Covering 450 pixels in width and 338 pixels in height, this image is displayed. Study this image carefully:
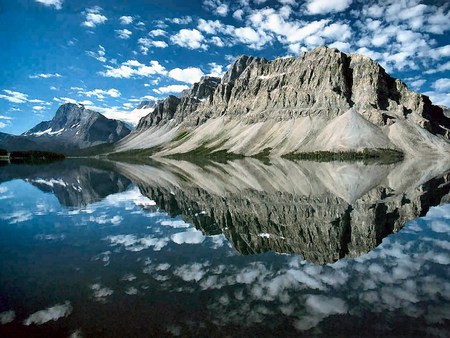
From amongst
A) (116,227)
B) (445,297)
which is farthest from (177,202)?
(445,297)

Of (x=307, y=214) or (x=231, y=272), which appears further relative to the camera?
(x=307, y=214)

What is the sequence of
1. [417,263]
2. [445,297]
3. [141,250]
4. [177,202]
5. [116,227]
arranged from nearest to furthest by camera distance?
[445,297], [417,263], [141,250], [116,227], [177,202]

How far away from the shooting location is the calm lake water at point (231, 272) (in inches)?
658

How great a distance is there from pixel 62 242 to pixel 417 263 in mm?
29900

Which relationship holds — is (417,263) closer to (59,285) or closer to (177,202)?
(59,285)

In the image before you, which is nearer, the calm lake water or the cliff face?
the calm lake water

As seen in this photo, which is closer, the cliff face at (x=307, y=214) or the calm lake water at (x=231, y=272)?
the calm lake water at (x=231, y=272)

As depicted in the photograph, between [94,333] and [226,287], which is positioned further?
[226,287]

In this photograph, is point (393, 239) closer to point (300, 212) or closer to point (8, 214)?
point (300, 212)

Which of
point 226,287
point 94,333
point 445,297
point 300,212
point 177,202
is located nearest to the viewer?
point 94,333

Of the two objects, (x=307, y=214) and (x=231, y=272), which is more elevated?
(x=231, y=272)

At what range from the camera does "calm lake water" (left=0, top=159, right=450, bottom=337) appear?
16.7 metres

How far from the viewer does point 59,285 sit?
21688 millimetres

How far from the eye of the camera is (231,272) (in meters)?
23.5
